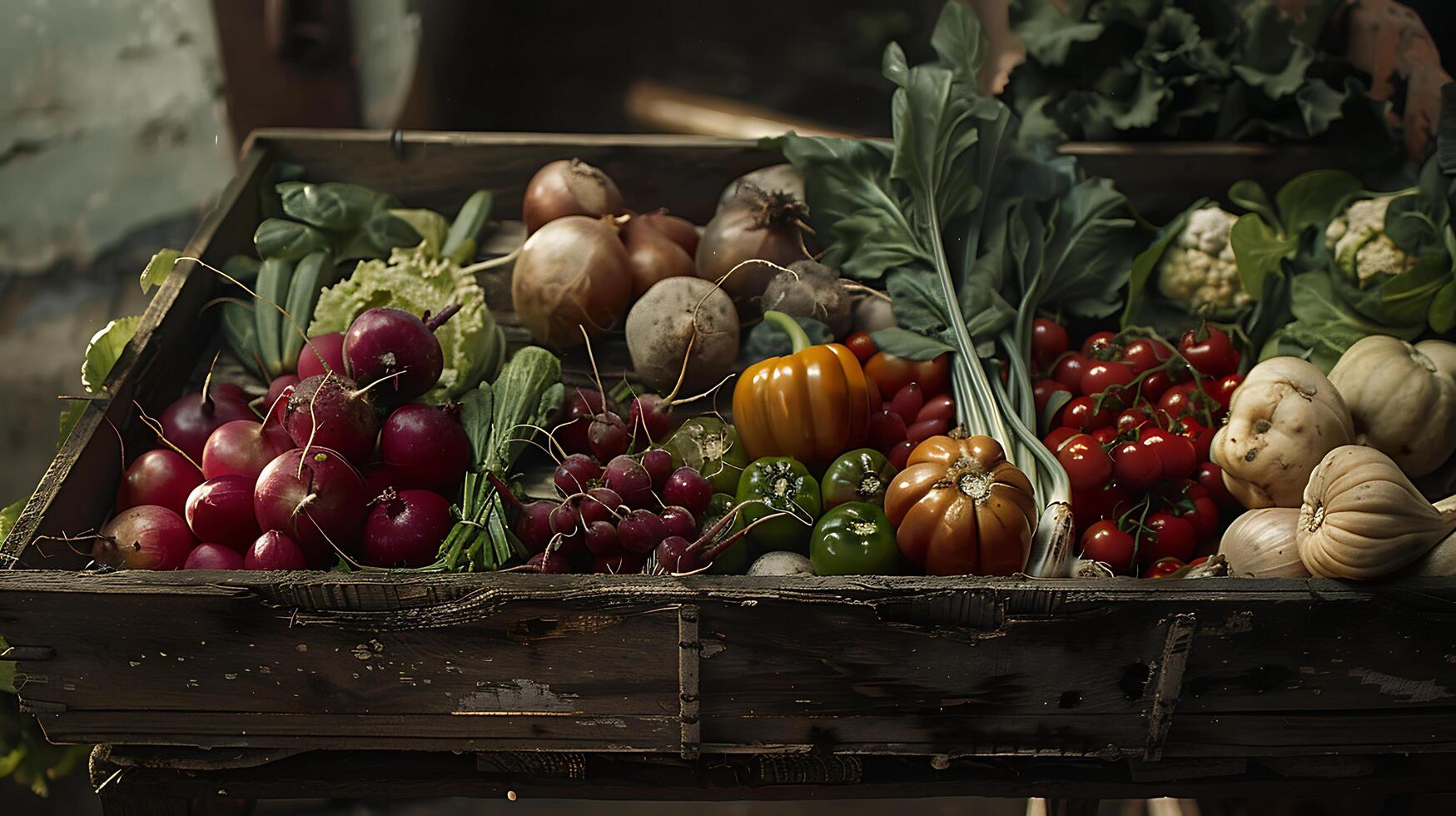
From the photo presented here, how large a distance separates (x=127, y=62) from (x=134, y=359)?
1387 millimetres

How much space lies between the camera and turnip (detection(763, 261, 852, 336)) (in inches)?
71.2

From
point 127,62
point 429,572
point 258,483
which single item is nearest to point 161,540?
→ point 258,483

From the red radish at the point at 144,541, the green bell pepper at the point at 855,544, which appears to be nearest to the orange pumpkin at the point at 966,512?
the green bell pepper at the point at 855,544

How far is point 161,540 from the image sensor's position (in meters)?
1.45

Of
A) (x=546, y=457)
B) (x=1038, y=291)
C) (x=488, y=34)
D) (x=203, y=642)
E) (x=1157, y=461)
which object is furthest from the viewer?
(x=488, y=34)

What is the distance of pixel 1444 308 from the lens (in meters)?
1.74

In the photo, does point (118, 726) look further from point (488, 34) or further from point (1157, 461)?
point (488, 34)

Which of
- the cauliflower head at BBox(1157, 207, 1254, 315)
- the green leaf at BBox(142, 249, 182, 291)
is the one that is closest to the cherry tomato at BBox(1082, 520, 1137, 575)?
the cauliflower head at BBox(1157, 207, 1254, 315)

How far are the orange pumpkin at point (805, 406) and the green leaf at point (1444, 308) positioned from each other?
3.01ft

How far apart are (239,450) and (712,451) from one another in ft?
2.19

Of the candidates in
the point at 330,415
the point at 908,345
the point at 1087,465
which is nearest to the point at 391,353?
the point at 330,415

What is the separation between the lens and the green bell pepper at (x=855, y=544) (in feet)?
4.73

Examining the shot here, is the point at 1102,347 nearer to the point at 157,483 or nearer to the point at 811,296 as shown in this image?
the point at 811,296

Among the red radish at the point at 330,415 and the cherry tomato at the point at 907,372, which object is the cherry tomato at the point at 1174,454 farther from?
the red radish at the point at 330,415
